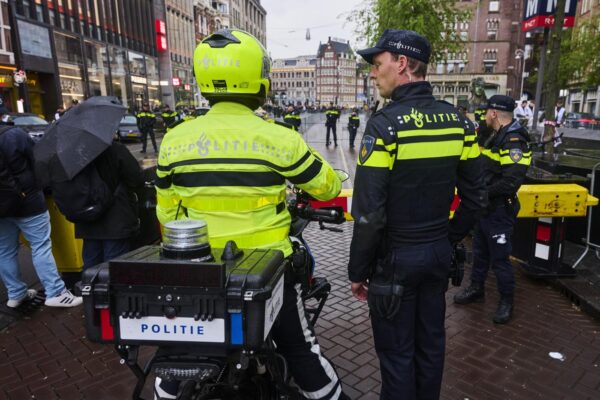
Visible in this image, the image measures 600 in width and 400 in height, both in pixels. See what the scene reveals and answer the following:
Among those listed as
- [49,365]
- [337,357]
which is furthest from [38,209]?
[337,357]

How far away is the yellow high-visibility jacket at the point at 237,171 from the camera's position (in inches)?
79.7

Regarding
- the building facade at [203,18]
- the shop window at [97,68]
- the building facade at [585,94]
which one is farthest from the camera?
the building facade at [203,18]

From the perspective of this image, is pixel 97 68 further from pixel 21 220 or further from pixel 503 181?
pixel 503 181

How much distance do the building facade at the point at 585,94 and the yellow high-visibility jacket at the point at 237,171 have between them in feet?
138

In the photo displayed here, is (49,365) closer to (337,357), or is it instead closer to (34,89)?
(337,357)

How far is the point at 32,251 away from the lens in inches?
171

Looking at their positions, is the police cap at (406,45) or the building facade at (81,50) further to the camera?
the building facade at (81,50)

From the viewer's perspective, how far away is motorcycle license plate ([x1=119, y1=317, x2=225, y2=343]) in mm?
1654

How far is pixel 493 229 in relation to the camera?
4.06m

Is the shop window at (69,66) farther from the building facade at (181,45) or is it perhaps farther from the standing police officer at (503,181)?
the standing police officer at (503,181)

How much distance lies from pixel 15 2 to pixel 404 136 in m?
31.6

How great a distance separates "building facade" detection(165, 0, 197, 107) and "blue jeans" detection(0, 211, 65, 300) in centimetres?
4606

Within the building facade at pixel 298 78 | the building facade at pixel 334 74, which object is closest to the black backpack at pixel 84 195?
the building facade at pixel 334 74

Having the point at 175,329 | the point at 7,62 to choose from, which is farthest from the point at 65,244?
the point at 7,62
